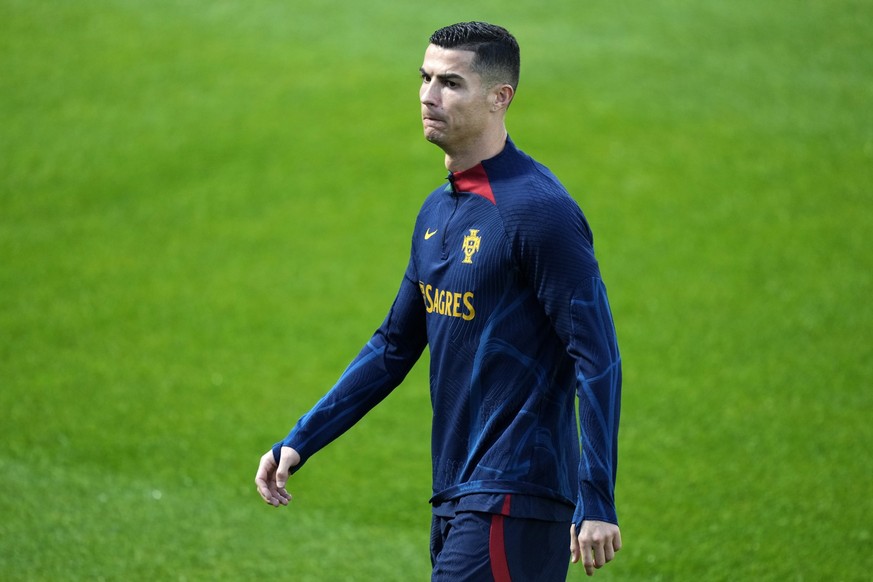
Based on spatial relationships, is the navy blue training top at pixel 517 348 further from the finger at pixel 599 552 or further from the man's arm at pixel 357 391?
the man's arm at pixel 357 391

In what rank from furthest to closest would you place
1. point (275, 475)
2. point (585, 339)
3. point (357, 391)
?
1. point (357, 391)
2. point (275, 475)
3. point (585, 339)

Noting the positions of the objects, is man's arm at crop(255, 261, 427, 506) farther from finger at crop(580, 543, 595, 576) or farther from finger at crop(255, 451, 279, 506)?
finger at crop(580, 543, 595, 576)

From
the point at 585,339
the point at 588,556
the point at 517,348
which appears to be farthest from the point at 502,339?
the point at 588,556

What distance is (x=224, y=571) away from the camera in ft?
21.5

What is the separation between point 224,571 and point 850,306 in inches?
268

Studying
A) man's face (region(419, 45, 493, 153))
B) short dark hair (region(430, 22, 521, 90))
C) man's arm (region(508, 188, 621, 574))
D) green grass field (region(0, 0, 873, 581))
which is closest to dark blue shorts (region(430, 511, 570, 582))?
man's arm (region(508, 188, 621, 574))

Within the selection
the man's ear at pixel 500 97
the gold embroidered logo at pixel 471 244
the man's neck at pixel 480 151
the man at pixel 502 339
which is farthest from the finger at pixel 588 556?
the man's ear at pixel 500 97

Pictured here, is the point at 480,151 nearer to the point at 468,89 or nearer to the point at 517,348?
the point at 468,89

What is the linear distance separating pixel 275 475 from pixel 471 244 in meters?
1.09

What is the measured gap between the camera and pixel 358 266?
11883 millimetres

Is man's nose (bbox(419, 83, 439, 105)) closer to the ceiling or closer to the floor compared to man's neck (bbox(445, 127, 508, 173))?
closer to the ceiling

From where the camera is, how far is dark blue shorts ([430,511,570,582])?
3611mm

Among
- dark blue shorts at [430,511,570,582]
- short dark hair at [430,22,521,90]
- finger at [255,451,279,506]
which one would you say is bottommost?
dark blue shorts at [430,511,570,582]

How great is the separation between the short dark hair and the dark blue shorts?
4.79 ft
